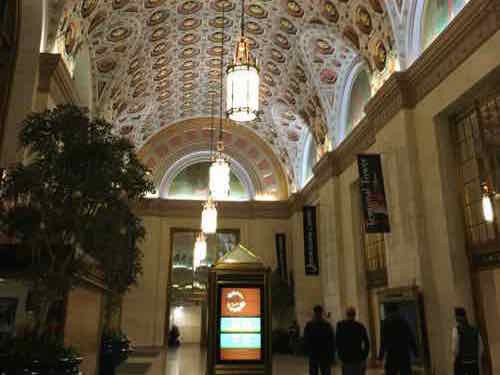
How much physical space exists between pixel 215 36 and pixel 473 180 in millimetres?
8648

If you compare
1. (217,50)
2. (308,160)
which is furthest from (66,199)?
(308,160)

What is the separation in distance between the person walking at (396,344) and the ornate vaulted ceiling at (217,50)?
5.72m

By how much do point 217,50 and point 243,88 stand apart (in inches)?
364

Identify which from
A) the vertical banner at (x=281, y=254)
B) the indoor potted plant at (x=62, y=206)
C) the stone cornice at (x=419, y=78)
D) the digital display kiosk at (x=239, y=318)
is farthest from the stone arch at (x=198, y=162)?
the indoor potted plant at (x=62, y=206)

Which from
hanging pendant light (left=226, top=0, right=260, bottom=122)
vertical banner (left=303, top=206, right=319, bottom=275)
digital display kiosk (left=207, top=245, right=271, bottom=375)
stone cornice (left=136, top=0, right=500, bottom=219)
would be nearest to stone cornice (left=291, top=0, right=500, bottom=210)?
stone cornice (left=136, top=0, right=500, bottom=219)

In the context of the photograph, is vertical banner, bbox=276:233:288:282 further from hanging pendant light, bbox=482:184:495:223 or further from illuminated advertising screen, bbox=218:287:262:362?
illuminated advertising screen, bbox=218:287:262:362

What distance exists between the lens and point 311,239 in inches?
551

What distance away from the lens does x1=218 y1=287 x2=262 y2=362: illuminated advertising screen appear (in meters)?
5.43

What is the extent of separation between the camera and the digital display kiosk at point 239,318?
212 inches

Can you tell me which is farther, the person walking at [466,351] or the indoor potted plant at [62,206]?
the person walking at [466,351]

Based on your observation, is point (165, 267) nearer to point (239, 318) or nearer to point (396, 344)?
point (239, 318)

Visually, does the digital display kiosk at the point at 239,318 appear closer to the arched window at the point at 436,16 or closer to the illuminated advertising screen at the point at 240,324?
the illuminated advertising screen at the point at 240,324

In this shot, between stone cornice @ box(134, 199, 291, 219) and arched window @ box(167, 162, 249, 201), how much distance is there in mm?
490

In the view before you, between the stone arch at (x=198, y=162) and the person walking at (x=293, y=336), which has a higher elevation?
the stone arch at (x=198, y=162)
